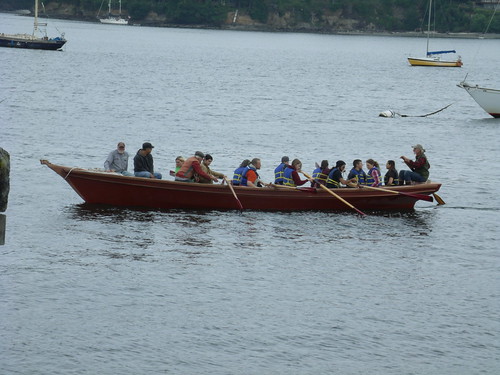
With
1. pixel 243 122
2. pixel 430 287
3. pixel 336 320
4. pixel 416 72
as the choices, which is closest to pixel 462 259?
pixel 430 287

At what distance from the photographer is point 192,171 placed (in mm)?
29891

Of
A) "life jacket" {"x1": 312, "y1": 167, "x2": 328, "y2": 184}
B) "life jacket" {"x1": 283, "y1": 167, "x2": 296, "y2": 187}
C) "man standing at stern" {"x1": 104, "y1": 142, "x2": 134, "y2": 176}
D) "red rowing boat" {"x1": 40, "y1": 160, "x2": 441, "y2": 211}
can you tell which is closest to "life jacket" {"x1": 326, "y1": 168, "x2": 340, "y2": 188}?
"life jacket" {"x1": 312, "y1": 167, "x2": 328, "y2": 184}

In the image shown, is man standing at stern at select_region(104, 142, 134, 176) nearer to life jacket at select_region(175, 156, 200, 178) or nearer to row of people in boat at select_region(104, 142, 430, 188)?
row of people in boat at select_region(104, 142, 430, 188)

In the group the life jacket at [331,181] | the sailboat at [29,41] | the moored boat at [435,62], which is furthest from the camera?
the moored boat at [435,62]

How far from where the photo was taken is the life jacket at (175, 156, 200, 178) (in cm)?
2969

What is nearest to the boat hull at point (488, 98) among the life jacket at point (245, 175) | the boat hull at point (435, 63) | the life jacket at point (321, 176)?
the life jacket at point (321, 176)

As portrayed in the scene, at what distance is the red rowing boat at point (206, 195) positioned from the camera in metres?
29.5

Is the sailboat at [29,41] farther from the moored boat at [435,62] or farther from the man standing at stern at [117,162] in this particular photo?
the man standing at stern at [117,162]

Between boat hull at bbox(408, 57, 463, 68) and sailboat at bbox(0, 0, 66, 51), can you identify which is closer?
sailboat at bbox(0, 0, 66, 51)

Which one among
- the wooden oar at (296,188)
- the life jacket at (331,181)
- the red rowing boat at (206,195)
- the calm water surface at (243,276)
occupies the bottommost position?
the calm water surface at (243,276)

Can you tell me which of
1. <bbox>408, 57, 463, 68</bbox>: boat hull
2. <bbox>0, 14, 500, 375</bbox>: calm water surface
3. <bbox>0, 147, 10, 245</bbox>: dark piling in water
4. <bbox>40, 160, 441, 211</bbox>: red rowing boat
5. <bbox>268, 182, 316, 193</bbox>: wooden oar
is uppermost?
<bbox>408, 57, 463, 68</bbox>: boat hull

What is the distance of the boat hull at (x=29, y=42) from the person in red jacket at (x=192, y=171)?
91.9 meters

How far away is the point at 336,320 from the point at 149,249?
22.4ft

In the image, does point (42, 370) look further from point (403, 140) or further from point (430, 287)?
point (403, 140)
